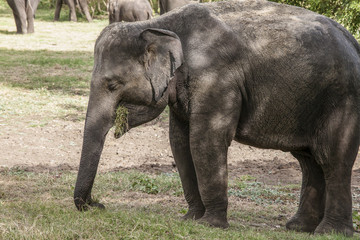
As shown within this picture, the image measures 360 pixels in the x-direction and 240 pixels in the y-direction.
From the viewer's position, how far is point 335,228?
5.63 meters

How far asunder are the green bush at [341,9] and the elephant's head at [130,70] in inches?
293

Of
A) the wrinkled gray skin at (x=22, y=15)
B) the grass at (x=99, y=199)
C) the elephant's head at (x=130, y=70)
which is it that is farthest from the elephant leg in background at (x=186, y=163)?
the wrinkled gray skin at (x=22, y=15)

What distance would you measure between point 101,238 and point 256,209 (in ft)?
8.48

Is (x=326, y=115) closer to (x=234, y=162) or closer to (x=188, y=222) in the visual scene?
(x=188, y=222)

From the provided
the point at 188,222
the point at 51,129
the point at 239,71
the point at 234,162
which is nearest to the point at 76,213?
the point at 188,222

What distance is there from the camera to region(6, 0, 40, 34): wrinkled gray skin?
22.8 metres

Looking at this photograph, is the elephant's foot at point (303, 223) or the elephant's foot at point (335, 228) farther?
the elephant's foot at point (303, 223)

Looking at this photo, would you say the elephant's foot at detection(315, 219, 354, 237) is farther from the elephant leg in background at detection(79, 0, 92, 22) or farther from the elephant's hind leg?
the elephant leg in background at detection(79, 0, 92, 22)

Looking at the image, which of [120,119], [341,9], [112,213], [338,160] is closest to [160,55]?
[120,119]

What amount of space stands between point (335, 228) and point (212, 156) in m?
1.29

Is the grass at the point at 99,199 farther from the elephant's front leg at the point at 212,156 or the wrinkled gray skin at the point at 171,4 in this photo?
the wrinkled gray skin at the point at 171,4

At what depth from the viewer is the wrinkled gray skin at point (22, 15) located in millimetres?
22766

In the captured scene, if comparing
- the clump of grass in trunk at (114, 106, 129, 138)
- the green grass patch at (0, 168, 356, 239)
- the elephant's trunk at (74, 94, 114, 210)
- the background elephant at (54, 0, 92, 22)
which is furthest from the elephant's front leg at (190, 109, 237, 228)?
the background elephant at (54, 0, 92, 22)

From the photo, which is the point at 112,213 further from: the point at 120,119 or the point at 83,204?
the point at 120,119
